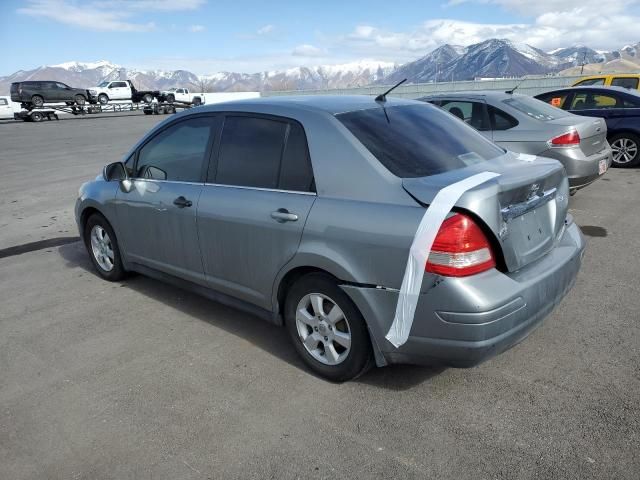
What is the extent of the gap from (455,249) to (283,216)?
3.62 feet

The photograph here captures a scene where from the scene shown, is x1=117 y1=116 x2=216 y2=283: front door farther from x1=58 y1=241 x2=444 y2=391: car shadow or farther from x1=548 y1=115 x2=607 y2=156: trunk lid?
x1=548 y1=115 x2=607 y2=156: trunk lid

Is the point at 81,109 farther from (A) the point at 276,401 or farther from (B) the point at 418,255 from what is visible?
(B) the point at 418,255

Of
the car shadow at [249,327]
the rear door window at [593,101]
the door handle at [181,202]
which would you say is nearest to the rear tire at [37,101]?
the car shadow at [249,327]

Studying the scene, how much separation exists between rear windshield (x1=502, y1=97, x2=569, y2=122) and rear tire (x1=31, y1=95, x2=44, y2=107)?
3445 centimetres

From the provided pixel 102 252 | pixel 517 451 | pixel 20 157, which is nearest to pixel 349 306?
pixel 517 451

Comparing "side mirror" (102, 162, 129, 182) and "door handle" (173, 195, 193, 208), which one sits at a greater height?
"side mirror" (102, 162, 129, 182)

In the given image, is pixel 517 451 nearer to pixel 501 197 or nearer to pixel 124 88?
pixel 501 197

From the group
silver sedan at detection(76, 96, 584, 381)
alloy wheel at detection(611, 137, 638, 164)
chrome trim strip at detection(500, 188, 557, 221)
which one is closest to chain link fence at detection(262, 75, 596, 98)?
alloy wheel at detection(611, 137, 638, 164)

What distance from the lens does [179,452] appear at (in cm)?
265

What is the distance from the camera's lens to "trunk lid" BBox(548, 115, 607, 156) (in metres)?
6.70

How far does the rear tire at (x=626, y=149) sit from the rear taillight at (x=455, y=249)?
8.58 m

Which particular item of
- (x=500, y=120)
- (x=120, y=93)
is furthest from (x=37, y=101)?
(x=500, y=120)

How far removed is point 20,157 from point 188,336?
14392 millimetres

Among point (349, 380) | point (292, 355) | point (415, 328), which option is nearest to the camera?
point (415, 328)
